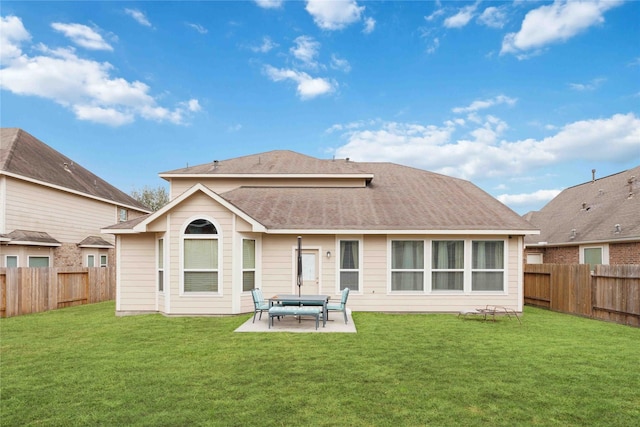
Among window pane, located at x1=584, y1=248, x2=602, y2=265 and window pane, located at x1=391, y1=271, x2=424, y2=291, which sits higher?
window pane, located at x1=584, y1=248, x2=602, y2=265

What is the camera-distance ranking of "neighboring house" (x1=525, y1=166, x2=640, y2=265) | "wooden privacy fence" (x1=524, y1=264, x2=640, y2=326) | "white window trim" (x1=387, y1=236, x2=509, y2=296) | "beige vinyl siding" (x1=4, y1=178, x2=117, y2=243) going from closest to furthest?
"wooden privacy fence" (x1=524, y1=264, x2=640, y2=326), "white window trim" (x1=387, y1=236, x2=509, y2=296), "neighboring house" (x1=525, y1=166, x2=640, y2=265), "beige vinyl siding" (x1=4, y1=178, x2=117, y2=243)

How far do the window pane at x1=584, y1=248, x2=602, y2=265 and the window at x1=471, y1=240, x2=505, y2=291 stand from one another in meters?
8.11

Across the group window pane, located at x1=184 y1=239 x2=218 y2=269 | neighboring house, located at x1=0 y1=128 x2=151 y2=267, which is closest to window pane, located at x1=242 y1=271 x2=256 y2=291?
window pane, located at x1=184 y1=239 x2=218 y2=269

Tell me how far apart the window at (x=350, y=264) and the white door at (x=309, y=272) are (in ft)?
2.84

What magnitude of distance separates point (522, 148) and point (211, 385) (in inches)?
1292

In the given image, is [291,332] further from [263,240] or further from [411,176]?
[411,176]

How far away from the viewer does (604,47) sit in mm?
16781

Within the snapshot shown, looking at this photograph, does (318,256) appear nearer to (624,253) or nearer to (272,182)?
(272,182)

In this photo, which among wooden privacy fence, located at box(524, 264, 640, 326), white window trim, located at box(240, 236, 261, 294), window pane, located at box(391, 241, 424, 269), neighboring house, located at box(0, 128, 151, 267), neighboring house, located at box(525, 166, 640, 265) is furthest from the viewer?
neighboring house, located at box(525, 166, 640, 265)

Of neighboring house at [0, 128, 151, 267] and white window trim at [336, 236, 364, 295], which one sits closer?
white window trim at [336, 236, 364, 295]

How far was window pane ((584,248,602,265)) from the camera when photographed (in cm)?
1712

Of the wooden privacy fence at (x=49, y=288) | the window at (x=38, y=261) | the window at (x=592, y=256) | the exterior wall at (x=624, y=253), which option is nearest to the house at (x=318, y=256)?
the wooden privacy fence at (x=49, y=288)

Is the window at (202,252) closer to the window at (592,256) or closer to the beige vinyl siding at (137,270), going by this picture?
the beige vinyl siding at (137,270)

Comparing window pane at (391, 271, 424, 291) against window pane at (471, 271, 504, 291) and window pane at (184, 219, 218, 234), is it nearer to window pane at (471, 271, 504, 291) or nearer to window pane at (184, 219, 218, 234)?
window pane at (471, 271, 504, 291)
